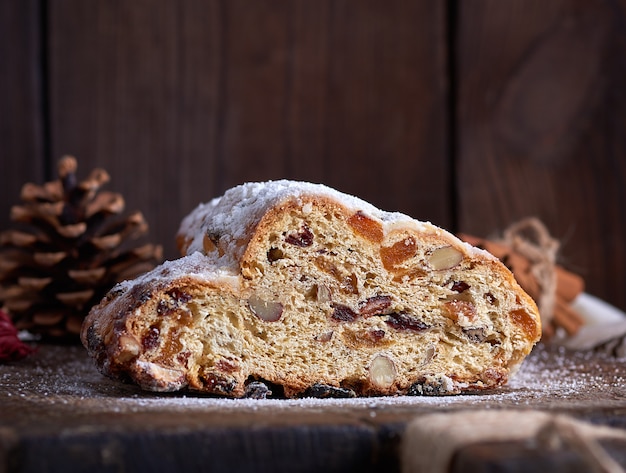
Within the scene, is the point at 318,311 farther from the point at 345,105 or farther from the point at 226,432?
the point at 345,105

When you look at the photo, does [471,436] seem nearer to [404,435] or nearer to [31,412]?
[404,435]

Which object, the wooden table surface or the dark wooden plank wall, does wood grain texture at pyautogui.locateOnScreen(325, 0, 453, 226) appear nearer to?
the dark wooden plank wall

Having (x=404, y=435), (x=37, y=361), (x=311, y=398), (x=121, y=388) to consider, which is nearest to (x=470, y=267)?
(x=311, y=398)

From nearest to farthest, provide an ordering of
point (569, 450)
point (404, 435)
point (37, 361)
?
point (569, 450) < point (404, 435) < point (37, 361)

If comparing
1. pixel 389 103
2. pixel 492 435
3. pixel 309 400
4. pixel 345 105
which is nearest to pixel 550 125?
pixel 389 103

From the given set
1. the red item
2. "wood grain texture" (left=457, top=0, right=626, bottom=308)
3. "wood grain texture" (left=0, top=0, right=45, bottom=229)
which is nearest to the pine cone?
the red item

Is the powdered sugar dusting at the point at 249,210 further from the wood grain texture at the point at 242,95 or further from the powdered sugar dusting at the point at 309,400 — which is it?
the wood grain texture at the point at 242,95
